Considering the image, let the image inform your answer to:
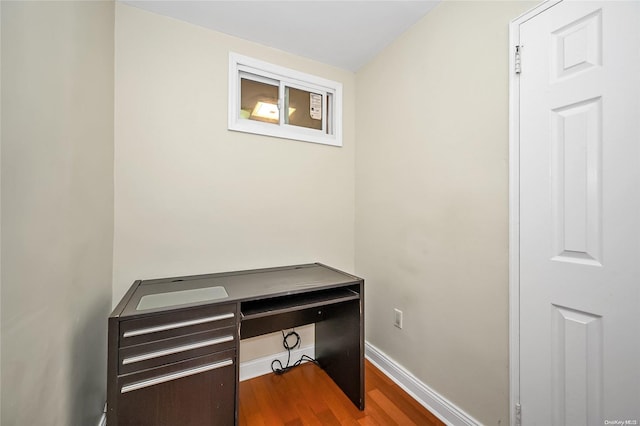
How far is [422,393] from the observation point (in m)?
1.67

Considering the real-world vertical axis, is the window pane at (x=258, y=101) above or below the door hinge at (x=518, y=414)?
above

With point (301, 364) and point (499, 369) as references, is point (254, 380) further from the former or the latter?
point (499, 369)

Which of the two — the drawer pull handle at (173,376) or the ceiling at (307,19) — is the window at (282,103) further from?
the drawer pull handle at (173,376)

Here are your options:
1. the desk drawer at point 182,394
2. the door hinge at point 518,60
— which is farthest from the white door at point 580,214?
the desk drawer at point 182,394

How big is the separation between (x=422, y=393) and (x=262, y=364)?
3.81 ft

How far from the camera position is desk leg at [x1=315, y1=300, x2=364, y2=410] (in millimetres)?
1630

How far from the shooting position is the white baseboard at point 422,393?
1.46m

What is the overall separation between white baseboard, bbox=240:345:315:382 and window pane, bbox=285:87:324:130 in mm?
1922

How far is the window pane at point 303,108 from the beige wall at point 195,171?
0.21m

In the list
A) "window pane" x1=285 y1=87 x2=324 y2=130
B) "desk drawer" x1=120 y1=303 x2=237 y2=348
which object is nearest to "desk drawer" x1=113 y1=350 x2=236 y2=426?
"desk drawer" x1=120 y1=303 x2=237 y2=348

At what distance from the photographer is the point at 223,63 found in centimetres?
187

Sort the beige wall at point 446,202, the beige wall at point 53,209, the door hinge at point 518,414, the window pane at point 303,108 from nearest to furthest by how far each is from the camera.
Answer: the beige wall at point 53,209 < the door hinge at point 518,414 < the beige wall at point 446,202 < the window pane at point 303,108

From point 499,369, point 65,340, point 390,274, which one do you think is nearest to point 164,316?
point 65,340

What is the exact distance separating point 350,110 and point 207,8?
131cm
